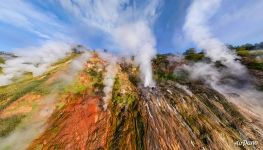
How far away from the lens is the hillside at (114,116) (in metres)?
16.4

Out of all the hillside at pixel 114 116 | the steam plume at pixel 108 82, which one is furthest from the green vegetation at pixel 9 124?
the steam plume at pixel 108 82

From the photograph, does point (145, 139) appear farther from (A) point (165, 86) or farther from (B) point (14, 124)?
(A) point (165, 86)

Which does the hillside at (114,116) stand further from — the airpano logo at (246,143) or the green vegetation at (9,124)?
the airpano logo at (246,143)

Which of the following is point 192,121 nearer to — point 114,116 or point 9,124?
point 114,116

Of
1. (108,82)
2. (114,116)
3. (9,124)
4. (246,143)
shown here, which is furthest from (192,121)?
(9,124)

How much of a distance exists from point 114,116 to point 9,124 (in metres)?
9.02

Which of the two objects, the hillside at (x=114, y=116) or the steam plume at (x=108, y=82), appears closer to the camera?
the hillside at (x=114, y=116)

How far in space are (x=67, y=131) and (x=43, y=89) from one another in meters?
7.15

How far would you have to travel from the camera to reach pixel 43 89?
71.8ft

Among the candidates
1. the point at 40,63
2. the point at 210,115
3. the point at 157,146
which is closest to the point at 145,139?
the point at 157,146

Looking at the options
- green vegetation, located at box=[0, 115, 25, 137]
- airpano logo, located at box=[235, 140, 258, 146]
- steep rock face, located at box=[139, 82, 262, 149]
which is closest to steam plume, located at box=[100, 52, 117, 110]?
steep rock face, located at box=[139, 82, 262, 149]

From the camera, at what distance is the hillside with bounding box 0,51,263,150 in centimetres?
1639

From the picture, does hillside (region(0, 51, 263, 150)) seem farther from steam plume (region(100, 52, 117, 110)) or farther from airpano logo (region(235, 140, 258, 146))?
airpano logo (region(235, 140, 258, 146))

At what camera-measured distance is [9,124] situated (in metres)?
16.4
